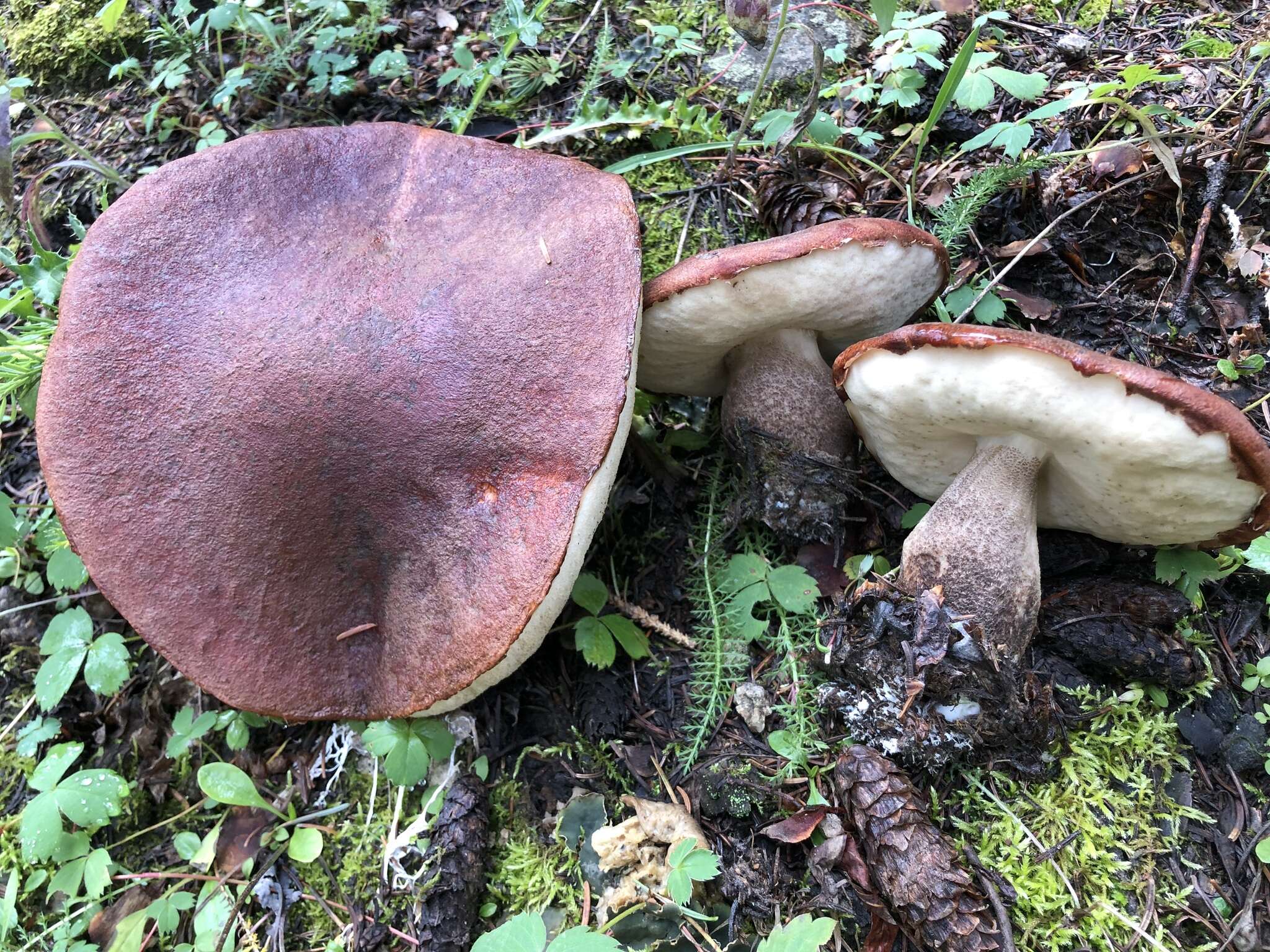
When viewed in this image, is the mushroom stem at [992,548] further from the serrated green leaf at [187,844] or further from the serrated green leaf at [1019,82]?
the serrated green leaf at [187,844]

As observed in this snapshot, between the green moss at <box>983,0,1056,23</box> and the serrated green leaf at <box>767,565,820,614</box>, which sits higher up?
the green moss at <box>983,0,1056,23</box>

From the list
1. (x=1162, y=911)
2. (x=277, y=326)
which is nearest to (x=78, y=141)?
(x=277, y=326)

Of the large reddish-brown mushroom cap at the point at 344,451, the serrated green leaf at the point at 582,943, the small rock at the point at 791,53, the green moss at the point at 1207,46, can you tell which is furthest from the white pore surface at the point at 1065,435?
the green moss at the point at 1207,46

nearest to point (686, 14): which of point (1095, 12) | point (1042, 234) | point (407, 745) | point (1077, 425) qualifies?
point (1095, 12)

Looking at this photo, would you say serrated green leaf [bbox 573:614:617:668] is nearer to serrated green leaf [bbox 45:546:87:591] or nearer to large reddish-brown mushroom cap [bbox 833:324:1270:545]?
large reddish-brown mushroom cap [bbox 833:324:1270:545]

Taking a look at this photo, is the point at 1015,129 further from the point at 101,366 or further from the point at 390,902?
the point at 390,902

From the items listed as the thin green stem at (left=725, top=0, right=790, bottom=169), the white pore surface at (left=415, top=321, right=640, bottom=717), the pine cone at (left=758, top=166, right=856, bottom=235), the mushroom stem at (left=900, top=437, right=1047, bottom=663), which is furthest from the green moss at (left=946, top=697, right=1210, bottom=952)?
the thin green stem at (left=725, top=0, right=790, bottom=169)
